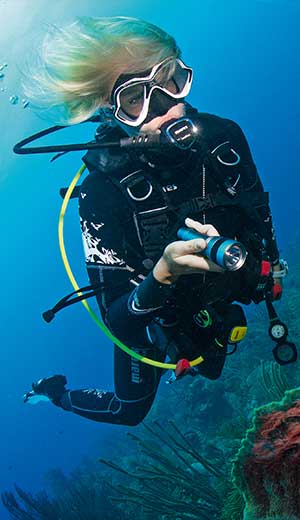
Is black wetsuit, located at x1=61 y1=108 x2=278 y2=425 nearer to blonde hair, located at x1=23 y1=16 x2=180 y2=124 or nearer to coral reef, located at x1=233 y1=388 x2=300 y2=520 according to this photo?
blonde hair, located at x1=23 y1=16 x2=180 y2=124

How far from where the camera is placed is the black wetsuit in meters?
2.89

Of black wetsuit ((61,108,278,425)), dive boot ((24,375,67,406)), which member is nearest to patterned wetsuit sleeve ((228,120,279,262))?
black wetsuit ((61,108,278,425))

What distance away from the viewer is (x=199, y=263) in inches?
80.9

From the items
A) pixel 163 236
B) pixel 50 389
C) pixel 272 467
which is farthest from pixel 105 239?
pixel 50 389

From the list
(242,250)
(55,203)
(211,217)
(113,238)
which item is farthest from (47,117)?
(55,203)

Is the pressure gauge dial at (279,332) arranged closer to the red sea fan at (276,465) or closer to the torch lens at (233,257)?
the red sea fan at (276,465)

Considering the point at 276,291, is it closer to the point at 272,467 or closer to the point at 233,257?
the point at 233,257

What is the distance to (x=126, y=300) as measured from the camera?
2.92 meters

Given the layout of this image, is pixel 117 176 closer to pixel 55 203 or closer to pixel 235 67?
pixel 55 203

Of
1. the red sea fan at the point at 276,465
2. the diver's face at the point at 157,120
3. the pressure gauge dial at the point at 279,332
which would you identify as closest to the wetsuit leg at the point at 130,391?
the pressure gauge dial at the point at 279,332

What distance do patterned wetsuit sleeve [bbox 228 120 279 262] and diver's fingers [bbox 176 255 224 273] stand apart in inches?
59.9

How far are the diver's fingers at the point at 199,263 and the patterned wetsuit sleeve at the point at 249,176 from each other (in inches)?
59.9

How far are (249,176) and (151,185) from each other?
1.04m

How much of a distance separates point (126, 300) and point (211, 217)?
0.83m
